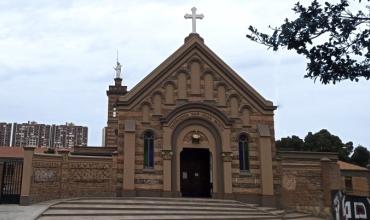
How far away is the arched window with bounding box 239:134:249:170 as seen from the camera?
2464cm

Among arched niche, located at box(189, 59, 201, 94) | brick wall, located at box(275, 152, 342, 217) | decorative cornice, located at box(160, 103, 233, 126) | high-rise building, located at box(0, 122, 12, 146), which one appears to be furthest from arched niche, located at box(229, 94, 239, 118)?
high-rise building, located at box(0, 122, 12, 146)

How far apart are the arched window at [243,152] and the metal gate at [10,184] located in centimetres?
1115

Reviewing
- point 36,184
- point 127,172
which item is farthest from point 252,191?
point 36,184

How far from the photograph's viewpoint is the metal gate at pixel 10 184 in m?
20.9

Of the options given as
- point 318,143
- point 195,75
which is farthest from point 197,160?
point 318,143

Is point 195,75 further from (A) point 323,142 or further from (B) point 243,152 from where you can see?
(A) point 323,142

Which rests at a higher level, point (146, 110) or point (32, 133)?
point (32, 133)

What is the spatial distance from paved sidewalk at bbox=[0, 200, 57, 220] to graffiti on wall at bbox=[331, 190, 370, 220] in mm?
10922

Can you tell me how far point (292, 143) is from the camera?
54.5 m

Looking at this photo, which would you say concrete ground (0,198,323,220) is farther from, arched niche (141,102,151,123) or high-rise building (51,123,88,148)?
high-rise building (51,123,88,148)

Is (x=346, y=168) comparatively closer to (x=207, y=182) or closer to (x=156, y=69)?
(x=207, y=182)

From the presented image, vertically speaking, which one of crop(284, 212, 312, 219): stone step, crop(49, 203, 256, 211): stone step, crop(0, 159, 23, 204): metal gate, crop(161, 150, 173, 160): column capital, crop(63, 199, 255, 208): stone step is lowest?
crop(284, 212, 312, 219): stone step

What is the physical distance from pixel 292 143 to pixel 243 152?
31.2 m

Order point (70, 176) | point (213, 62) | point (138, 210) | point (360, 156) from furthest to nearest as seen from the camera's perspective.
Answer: point (360, 156)
point (213, 62)
point (70, 176)
point (138, 210)
